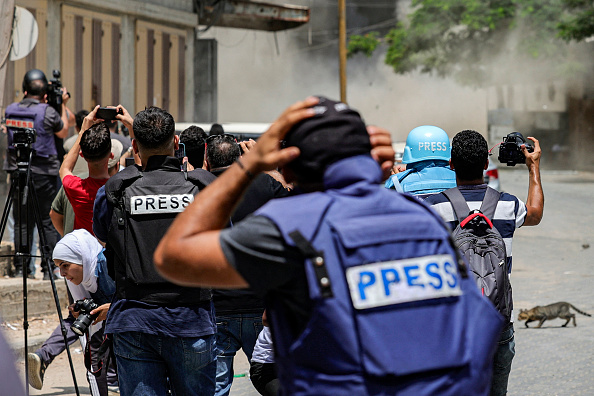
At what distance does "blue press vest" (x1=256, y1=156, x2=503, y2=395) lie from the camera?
6.23 ft

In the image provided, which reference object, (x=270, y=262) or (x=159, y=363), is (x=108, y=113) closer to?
(x=159, y=363)

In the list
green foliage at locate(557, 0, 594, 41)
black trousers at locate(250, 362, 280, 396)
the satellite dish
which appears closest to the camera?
black trousers at locate(250, 362, 280, 396)

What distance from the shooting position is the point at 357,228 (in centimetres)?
195

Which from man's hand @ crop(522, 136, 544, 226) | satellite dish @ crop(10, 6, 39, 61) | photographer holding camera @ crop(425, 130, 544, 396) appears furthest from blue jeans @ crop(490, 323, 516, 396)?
satellite dish @ crop(10, 6, 39, 61)

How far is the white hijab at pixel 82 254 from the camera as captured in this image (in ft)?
14.5

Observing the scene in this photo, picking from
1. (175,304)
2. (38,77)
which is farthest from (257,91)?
(175,304)

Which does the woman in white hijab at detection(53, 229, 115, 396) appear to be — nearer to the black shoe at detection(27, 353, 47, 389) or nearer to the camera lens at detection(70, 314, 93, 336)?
the camera lens at detection(70, 314, 93, 336)

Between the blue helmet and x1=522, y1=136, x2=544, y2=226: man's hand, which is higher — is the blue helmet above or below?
above

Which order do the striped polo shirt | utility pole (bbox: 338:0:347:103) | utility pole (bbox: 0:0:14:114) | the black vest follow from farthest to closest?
utility pole (bbox: 338:0:347:103), utility pole (bbox: 0:0:14:114), the striped polo shirt, the black vest

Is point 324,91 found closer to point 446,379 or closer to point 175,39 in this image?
point 175,39

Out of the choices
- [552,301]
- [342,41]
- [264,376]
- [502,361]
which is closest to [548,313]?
[552,301]

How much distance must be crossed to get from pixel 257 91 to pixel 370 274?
34.3 m

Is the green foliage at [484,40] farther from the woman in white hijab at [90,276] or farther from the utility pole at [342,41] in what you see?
the woman in white hijab at [90,276]

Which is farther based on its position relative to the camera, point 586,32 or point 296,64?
point 296,64
